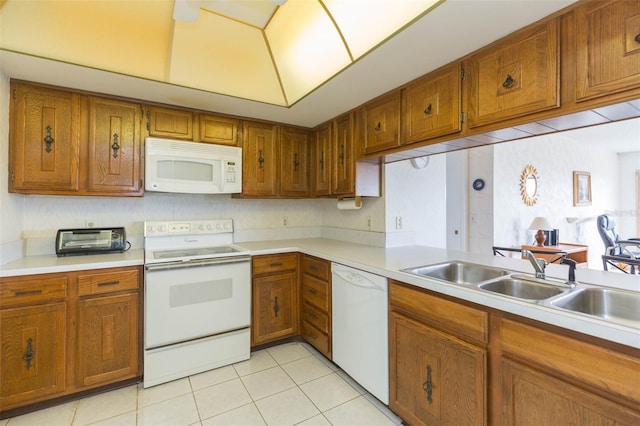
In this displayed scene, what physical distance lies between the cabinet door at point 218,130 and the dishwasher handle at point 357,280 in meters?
1.68

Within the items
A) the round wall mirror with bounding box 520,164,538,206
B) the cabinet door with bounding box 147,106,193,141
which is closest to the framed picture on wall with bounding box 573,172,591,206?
the round wall mirror with bounding box 520,164,538,206

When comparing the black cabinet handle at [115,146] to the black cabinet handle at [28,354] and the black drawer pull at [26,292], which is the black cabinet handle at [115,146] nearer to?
the black drawer pull at [26,292]

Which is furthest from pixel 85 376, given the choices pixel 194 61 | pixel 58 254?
pixel 194 61

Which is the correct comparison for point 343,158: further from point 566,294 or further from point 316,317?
point 566,294

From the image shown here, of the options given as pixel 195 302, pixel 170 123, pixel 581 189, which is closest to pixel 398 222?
pixel 195 302

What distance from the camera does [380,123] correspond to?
2.32 meters

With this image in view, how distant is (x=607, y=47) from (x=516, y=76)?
0.33 meters

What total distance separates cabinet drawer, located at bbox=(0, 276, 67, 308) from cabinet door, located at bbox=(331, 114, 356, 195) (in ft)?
7.30

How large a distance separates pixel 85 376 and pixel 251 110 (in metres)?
2.43

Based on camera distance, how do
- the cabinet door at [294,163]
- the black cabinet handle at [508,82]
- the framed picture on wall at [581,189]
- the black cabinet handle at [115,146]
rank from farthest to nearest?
the framed picture on wall at [581,189], the cabinet door at [294,163], the black cabinet handle at [115,146], the black cabinet handle at [508,82]

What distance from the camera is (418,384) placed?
161 cm

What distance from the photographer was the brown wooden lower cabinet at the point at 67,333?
5.90 feet

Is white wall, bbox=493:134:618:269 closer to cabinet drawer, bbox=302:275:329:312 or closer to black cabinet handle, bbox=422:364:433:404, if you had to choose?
cabinet drawer, bbox=302:275:329:312

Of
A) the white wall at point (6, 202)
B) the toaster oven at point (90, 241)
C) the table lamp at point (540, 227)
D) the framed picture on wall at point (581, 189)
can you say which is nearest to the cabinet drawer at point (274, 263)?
the toaster oven at point (90, 241)
